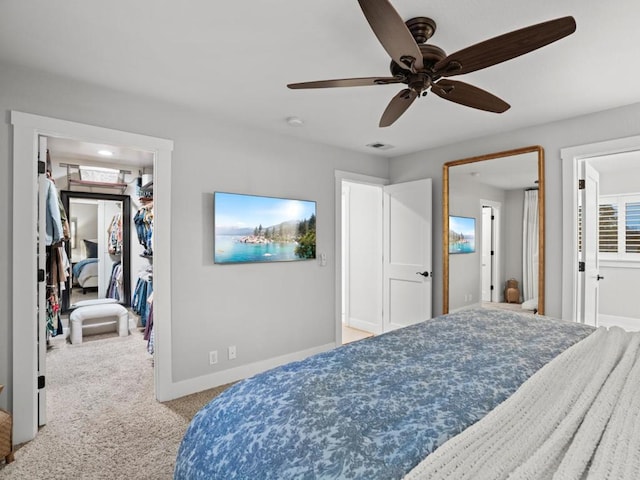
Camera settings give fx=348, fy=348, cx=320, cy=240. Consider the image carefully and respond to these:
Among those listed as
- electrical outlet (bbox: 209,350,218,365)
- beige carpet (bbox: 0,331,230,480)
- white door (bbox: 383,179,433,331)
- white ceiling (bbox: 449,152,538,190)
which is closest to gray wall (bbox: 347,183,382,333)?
white door (bbox: 383,179,433,331)

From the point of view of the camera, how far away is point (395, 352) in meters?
1.70

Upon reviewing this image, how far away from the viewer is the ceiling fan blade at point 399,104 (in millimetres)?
1840

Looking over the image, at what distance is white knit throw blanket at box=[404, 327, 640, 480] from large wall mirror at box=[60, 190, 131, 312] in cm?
566

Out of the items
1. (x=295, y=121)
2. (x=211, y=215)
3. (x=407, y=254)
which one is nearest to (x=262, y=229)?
(x=211, y=215)

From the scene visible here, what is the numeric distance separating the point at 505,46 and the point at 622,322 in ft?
17.6

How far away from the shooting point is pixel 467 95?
1906 millimetres

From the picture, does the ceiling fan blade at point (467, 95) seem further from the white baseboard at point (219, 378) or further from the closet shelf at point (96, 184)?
the closet shelf at point (96, 184)

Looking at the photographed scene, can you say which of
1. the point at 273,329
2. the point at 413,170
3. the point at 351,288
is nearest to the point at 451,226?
the point at 413,170

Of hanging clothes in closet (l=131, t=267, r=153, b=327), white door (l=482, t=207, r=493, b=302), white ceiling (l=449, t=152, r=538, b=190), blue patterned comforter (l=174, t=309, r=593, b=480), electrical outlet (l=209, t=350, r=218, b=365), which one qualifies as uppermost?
white ceiling (l=449, t=152, r=538, b=190)

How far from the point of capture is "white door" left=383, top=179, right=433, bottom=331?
4.19 m

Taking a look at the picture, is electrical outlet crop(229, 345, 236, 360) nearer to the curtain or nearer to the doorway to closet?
the doorway to closet

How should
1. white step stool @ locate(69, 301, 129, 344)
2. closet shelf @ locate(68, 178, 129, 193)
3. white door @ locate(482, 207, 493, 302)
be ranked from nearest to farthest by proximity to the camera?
white door @ locate(482, 207, 493, 302) < white step stool @ locate(69, 301, 129, 344) < closet shelf @ locate(68, 178, 129, 193)

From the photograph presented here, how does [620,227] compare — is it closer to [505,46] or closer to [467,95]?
[467,95]

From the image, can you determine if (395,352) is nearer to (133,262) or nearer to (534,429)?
(534,429)
